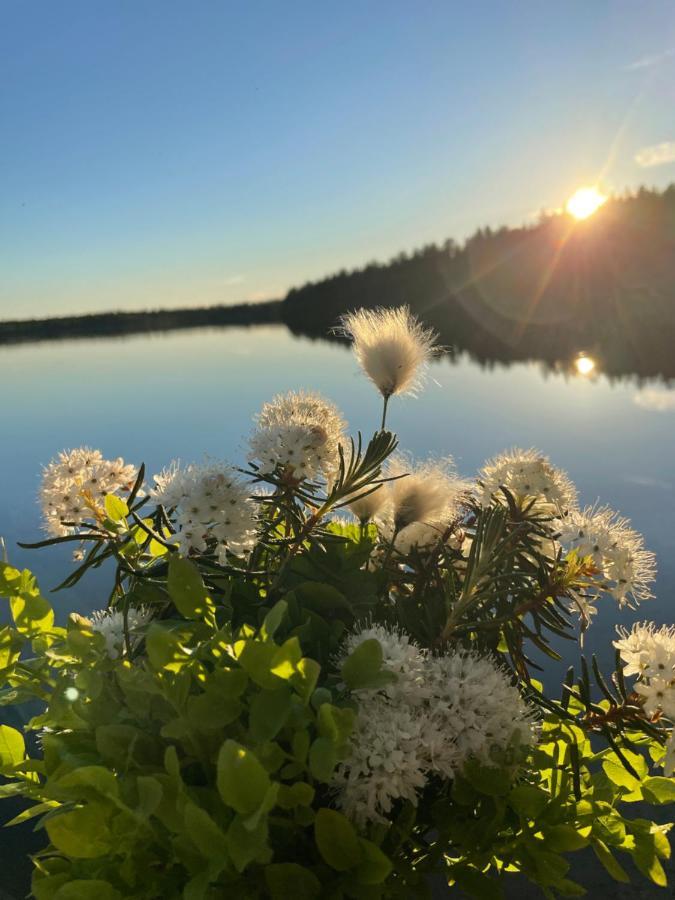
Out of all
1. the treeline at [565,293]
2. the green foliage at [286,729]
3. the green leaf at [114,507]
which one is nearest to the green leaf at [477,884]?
the green foliage at [286,729]

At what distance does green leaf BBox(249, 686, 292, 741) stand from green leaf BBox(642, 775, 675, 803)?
0.31 meters

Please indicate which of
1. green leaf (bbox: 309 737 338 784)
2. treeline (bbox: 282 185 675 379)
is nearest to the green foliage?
green leaf (bbox: 309 737 338 784)

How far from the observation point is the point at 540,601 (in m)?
0.50

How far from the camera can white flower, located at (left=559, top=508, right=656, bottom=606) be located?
1.69 feet

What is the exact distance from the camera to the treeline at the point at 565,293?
6398 millimetres

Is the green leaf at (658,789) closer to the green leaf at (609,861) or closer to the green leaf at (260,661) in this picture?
the green leaf at (609,861)

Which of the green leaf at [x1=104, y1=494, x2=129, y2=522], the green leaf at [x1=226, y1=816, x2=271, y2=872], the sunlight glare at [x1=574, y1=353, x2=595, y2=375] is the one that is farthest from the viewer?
the sunlight glare at [x1=574, y1=353, x2=595, y2=375]

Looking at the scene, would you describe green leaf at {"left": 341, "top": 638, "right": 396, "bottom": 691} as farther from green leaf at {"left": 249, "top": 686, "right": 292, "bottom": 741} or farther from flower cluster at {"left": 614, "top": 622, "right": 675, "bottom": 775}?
flower cluster at {"left": 614, "top": 622, "right": 675, "bottom": 775}

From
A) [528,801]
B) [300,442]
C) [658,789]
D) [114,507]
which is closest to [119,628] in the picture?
[114,507]

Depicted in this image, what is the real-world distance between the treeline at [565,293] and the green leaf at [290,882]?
4.42m

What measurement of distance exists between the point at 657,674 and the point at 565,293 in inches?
Result: 431

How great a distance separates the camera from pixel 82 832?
13.3 inches

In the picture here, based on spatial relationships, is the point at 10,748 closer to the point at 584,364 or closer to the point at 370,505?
the point at 370,505

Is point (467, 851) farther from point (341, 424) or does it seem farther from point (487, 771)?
point (341, 424)
